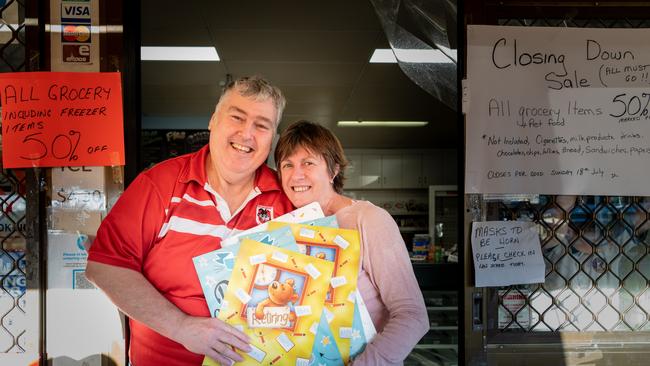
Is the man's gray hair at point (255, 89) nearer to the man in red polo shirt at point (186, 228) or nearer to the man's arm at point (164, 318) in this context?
the man in red polo shirt at point (186, 228)

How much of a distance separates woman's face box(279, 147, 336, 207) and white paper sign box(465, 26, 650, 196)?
84 centimetres

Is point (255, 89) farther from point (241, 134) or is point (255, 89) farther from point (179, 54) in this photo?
point (179, 54)

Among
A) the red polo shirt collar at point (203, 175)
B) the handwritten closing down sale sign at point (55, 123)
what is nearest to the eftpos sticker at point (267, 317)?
the red polo shirt collar at point (203, 175)

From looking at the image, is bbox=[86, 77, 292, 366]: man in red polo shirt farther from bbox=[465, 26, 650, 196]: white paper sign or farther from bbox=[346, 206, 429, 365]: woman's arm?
bbox=[465, 26, 650, 196]: white paper sign

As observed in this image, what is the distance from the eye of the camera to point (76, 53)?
2.19m

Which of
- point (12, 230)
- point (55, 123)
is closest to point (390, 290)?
point (55, 123)

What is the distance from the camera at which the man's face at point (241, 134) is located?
172 cm

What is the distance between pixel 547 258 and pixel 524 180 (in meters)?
0.37

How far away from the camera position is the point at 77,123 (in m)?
2.16

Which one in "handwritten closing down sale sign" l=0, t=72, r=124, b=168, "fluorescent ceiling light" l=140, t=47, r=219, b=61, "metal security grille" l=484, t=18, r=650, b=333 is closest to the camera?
"handwritten closing down sale sign" l=0, t=72, r=124, b=168

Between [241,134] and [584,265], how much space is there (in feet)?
5.41

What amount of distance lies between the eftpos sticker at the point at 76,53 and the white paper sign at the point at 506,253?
1.72 m

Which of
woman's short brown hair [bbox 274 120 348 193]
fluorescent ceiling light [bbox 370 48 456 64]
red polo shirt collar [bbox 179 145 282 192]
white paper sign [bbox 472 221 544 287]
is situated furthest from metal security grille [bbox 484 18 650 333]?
red polo shirt collar [bbox 179 145 282 192]

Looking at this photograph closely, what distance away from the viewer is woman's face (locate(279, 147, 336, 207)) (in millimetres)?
1722
